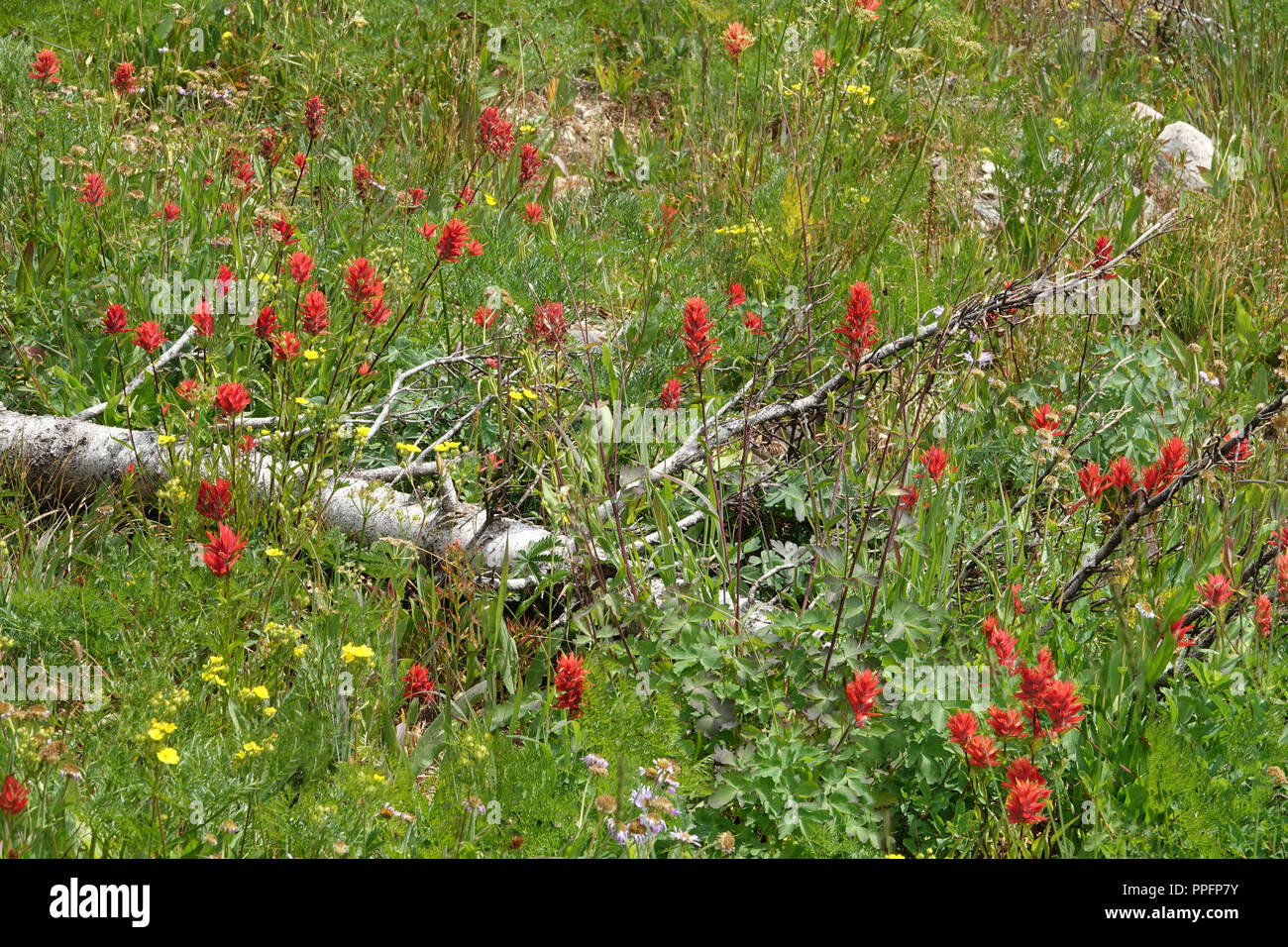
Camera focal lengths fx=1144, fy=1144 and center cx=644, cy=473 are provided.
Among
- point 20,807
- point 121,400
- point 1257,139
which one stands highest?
point 1257,139

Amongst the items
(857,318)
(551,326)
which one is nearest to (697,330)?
(857,318)

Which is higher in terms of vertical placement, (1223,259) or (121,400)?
(1223,259)

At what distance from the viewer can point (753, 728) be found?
205cm

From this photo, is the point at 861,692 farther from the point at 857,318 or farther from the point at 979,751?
the point at 857,318

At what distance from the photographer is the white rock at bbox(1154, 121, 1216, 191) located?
17.2 feet

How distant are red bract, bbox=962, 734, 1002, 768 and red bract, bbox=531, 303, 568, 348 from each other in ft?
4.30

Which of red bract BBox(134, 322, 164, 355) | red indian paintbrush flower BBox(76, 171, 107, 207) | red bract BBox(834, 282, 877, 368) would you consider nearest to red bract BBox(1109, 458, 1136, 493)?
red bract BBox(834, 282, 877, 368)

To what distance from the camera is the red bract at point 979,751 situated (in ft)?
6.02

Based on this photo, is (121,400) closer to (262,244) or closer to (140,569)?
(262,244)

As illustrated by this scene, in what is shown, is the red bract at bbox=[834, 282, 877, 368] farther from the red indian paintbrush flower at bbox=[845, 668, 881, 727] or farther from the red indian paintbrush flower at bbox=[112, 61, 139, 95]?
the red indian paintbrush flower at bbox=[112, 61, 139, 95]

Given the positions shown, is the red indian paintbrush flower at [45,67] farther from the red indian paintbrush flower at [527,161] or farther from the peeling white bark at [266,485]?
the red indian paintbrush flower at [527,161]

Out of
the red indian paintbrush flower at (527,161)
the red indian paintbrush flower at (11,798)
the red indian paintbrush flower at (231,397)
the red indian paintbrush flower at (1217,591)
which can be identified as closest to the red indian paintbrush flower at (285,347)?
the red indian paintbrush flower at (231,397)
